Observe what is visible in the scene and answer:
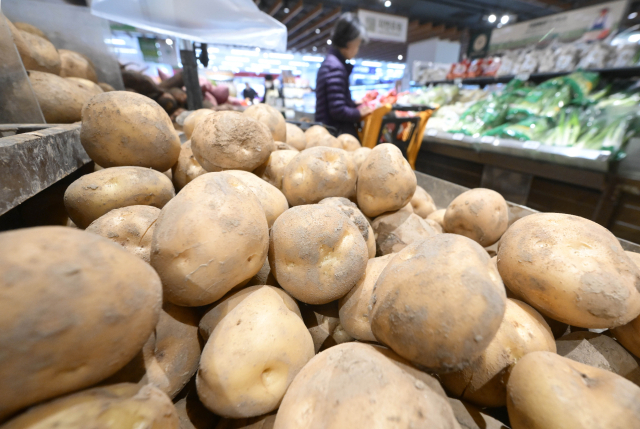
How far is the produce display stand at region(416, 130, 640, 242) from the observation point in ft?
7.57

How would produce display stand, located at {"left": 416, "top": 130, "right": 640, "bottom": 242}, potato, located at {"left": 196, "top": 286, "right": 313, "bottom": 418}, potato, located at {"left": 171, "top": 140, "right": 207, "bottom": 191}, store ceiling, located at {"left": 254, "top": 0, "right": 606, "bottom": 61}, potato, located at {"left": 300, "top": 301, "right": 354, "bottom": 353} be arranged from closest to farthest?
potato, located at {"left": 196, "top": 286, "right": 313, "bottom": 418} < potato, located at {"left": 300, "top": 301, "right": 354, "bottom": 353} < potato, located at {"left": 171, "top": 140, "right": 207, "bottom": 191} < produce display stand, located at {"left": 416, "top": 130, "right": 640, "bottom": 242} < store ceiling, located at {"left": 254, "top": 0, "right": 606, "bottom": 61}

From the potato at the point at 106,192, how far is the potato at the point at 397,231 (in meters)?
0.92

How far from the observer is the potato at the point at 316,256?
0.87 metres

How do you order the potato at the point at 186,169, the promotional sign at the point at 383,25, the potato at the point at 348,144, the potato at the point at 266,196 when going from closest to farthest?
1. the potato at the point at 266,196
2. the potato at the point at 186,169
3. the potato at the point at 348,144
4. the promotional sign at the point at 383,25

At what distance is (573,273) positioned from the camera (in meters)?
0.76

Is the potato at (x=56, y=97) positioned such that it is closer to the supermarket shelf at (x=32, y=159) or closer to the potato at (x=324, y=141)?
the supermarket shelf at (x=32, y=159)

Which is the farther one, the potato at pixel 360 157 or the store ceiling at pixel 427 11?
the store ceiling at pixel 427 11

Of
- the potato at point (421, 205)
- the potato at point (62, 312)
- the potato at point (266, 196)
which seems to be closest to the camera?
the potato at point (62, 312)

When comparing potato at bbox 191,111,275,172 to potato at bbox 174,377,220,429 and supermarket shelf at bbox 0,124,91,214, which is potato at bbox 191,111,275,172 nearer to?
supermarket shelf at bbox 0,124,91,214

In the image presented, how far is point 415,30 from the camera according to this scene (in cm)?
776

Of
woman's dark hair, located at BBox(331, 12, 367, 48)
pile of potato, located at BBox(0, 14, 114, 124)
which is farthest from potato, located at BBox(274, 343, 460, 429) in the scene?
woman's dark hair, located at BBox(331, 12, 367, 48)

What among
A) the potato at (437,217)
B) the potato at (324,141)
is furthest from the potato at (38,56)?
the potato at (437,217)

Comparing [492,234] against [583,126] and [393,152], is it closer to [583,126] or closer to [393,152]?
[393,152]

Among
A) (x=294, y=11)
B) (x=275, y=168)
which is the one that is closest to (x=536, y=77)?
(x=275, y=168)
